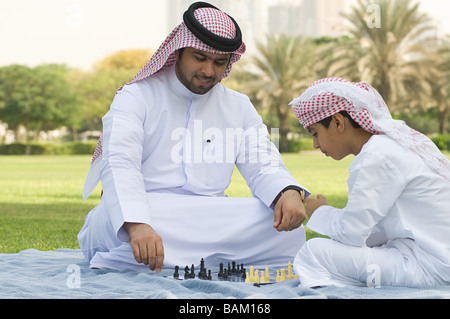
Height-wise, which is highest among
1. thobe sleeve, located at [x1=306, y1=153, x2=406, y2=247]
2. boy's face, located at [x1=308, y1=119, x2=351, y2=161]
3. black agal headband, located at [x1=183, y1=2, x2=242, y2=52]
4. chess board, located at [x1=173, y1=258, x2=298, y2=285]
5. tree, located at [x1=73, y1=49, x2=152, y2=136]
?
tree, located at [x1=73, y1=49, x2=152, y2=136]

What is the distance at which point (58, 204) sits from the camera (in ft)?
32.3

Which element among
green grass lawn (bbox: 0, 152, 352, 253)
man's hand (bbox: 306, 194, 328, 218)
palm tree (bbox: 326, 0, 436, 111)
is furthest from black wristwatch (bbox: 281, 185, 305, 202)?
palm tree (bbox: 326, 0, 436, 111)

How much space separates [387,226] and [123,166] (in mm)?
1486

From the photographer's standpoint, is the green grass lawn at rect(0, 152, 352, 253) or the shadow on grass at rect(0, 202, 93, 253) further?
the green grass lawn at rect(0, 152, 352, 253)

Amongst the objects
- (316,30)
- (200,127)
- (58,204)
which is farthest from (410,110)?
(200,127)

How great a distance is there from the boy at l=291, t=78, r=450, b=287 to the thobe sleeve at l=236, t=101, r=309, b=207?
653 mm

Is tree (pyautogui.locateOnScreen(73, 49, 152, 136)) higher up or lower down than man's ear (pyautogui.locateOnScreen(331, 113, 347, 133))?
higher up

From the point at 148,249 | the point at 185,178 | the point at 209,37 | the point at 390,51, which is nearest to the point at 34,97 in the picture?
the point at 390,51

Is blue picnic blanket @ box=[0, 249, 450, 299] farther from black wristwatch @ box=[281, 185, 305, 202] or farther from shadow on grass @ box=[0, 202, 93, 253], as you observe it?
shadow on grass @ box=[0, 202, 93, 253]

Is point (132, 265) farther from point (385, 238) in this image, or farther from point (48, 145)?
point (48, 145)

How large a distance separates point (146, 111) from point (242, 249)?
3.43ft

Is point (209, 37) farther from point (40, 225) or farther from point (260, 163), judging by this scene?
point (40, 225)

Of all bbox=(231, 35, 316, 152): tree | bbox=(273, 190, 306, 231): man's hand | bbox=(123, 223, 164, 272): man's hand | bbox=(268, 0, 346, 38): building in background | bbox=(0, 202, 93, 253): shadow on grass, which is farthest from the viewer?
bbox=(268, 0, 346, 38): building in background

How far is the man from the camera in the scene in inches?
140
